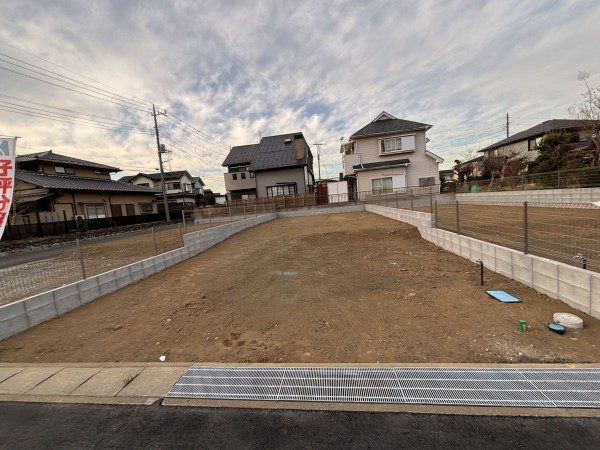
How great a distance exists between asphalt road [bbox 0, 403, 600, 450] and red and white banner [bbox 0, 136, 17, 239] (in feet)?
9.63

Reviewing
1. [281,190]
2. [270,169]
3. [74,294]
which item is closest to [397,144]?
[281,190]

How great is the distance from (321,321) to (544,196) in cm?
1505

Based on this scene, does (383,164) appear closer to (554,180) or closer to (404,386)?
(554,180)

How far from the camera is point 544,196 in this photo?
13.2 meters

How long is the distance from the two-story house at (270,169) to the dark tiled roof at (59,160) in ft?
40.6

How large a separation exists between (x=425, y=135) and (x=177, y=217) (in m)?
28.6

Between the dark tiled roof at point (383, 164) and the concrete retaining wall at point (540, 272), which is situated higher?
A: the dark tiled roof at point (383, 164)

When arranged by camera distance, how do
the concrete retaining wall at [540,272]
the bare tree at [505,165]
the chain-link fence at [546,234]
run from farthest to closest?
the bare tree at [505,165]
the chain-link fence at [546,234]
the concrete retaining wall at [540,272]

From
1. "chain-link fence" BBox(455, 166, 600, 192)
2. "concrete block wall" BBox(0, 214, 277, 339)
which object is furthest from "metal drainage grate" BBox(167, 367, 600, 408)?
"chain-link fence" BBox(455, 166, 600, 192)

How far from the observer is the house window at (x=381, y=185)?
78.7 ft

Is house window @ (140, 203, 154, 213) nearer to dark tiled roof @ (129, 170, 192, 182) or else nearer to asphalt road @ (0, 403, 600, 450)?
dark tiled roof @ (129, 170, 192, 182)

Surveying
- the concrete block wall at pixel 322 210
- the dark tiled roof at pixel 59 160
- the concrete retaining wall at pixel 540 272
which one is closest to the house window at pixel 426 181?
the concrete block wall at pixel 322 210

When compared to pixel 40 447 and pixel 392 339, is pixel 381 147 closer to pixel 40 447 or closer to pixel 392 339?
pixel 392 339

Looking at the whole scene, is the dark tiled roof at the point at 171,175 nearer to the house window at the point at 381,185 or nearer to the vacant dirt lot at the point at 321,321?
the house window at the point at 381,185
